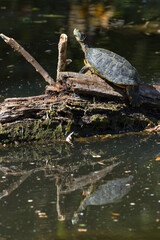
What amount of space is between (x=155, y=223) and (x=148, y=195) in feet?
1.64

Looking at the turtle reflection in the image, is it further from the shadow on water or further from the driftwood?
the driftwood

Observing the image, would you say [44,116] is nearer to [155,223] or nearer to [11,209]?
[11,209]

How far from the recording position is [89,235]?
11.3ft

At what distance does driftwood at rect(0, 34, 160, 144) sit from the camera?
214 inches

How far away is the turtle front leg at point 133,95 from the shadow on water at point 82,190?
432 millimetres

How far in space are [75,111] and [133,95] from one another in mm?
738

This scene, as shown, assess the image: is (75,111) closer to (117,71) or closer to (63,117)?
(63,117)

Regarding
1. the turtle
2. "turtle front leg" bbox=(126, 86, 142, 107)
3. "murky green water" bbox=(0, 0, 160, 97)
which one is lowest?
"murky green water" bbox=(0, 0, 160, 97)

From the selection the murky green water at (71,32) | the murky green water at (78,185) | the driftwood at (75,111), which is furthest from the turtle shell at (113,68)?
the murky green water at (71,32)

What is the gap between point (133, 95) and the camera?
5.63m

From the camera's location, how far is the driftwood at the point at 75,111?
5.43m

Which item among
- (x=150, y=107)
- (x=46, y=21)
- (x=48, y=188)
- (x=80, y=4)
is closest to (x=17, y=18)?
(x=46, y=21)

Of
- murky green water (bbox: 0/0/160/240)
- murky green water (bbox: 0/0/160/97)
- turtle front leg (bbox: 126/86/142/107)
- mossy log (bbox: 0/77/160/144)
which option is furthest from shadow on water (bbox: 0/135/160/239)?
murky green water (bbox: 0/0/160/97)

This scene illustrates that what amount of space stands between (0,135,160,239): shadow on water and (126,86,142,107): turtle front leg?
1.42 feet
